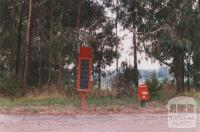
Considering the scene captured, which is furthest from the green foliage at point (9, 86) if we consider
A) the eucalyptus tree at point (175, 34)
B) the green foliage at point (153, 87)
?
the eucalyptus tree at point (175, 34)

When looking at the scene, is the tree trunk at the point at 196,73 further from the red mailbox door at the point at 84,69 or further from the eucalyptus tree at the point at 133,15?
the red mailbox door at the point at 84,69

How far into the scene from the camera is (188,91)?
31.9m

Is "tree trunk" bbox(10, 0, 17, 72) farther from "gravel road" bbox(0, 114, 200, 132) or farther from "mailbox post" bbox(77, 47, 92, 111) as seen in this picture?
"gravel road" bbox(0, 114, 200, 132)

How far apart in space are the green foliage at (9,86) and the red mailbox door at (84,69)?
962 centimetres

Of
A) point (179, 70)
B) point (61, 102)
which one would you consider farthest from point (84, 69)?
point (179, 70)

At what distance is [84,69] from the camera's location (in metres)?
20.4

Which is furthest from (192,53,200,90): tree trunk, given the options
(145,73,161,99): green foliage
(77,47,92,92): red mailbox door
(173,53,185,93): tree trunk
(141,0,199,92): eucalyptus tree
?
(77,47,92,92): red mailbox door

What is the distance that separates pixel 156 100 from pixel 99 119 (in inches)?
376

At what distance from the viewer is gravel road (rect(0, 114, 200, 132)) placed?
1510 cm

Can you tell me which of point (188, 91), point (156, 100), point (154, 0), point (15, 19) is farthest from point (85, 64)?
point (15, 19)

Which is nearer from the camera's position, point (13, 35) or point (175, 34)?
point (175, 34)

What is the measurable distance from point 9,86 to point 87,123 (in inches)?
539

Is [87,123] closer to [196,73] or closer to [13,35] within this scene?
[13,35]

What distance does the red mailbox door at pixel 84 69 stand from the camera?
2033 cm
